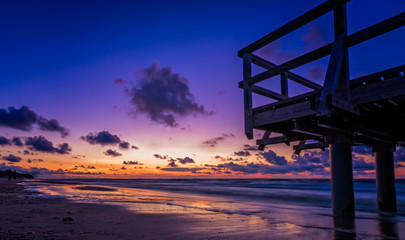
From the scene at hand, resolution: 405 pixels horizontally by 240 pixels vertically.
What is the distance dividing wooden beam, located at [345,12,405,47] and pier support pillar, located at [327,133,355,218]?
11.0 feet

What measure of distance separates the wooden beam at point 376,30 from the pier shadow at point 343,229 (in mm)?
4202

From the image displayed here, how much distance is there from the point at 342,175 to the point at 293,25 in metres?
4.57

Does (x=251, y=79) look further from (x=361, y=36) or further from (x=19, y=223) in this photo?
(x=19, y=223)

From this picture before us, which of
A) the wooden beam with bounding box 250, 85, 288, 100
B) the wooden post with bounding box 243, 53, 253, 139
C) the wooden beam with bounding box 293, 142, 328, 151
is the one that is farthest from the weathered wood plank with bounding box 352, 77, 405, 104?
the wooden beam with bounding box 293, 142, 328, 151

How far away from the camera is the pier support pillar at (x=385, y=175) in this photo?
11.1 meters

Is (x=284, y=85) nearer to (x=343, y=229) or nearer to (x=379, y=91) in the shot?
(x=379, y=91)

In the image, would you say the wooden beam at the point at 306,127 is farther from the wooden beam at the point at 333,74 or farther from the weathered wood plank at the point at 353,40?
the wooden beam at the point at 333,74

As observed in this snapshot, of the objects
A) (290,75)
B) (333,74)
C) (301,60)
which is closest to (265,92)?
(290,75)

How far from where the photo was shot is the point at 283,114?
7.12 metres

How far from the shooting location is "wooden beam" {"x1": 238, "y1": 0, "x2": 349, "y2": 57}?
244 inches

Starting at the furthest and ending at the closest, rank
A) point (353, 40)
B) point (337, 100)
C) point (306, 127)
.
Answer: point (306, 127), point (353, 40), point (337, 100)

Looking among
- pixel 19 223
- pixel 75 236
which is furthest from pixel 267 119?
pixel 19 223

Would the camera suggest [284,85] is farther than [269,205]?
No

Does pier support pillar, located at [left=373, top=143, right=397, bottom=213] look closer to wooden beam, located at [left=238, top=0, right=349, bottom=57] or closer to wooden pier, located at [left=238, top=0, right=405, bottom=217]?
wooden pier, located at [left=238, top=0, right=405, bottom=217]
